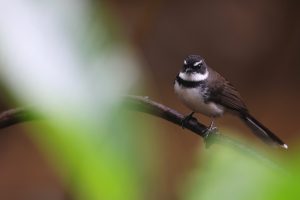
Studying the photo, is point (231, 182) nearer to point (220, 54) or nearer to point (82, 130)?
point (82, 130)

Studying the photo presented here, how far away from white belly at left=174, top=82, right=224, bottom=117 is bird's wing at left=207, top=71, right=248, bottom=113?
0.06 feet

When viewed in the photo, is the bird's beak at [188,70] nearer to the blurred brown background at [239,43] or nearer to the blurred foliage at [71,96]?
the blurred foliage at [71,96]

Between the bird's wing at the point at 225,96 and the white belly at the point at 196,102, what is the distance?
18mm

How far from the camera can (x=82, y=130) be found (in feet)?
1.32

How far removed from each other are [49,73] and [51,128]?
0.03 meters

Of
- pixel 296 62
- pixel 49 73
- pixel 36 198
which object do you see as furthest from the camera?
pixel 296 62

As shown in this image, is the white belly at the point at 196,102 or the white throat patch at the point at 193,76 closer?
the white belly at the point at 196,102

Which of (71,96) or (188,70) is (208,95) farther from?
(71,96)

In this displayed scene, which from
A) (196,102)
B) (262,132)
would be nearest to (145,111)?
(262,132)

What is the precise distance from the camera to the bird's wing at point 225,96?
6.40 feet

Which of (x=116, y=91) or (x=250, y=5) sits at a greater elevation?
(x=116, y=91)

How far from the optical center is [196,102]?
192cm

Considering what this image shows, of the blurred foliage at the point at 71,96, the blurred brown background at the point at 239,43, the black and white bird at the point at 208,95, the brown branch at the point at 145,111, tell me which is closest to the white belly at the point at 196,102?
the black and white bird at the point at 208,95

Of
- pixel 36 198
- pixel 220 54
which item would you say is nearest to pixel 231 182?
pixel 36 198
